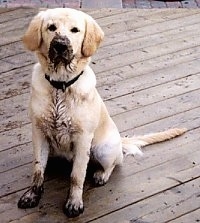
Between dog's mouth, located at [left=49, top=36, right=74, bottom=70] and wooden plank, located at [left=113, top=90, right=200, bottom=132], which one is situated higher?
dog's mouth, located at [left=49, top=36, right=74, bottom=70]

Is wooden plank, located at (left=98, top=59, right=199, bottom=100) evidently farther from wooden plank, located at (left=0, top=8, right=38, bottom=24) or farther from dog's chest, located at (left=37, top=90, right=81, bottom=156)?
wooden plank, located at (left=0, top=8, right=38, bottom=24)

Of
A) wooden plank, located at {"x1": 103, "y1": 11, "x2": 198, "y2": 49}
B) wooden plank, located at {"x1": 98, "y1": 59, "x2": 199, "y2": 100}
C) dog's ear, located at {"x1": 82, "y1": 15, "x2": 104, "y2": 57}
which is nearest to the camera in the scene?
dog's ear, located at {"x1": 82, "y1": 15, "x2": 104, "y2": 57}

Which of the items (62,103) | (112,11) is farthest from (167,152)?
(112,11)

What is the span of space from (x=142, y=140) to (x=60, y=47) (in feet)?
3.01

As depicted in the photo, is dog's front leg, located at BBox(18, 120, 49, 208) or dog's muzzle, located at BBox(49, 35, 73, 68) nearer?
dog's muzzle, located at BBox(49, 35, 73, 68)

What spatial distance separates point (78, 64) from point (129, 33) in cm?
213

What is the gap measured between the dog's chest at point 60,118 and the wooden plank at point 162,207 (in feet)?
1.27

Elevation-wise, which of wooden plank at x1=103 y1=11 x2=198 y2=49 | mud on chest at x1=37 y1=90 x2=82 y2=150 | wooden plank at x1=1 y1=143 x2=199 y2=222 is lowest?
wooden plank at x1=103 y1=11 x2=198 y2=49

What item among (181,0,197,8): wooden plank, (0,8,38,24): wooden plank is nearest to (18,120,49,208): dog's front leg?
(0,8,38,24): wooden plank

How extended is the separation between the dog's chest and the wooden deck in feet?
1.04

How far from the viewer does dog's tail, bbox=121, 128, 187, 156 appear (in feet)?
10.3

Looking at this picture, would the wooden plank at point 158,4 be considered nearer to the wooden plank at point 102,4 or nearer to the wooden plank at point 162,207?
the wooden plank at point 102,4

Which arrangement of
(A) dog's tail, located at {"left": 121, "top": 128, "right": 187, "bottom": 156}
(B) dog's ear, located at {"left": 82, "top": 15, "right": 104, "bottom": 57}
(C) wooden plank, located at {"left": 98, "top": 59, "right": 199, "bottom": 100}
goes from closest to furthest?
(B) dog's ear, located at {"left": 82, "top": 15, "right": 104, "bottom": 57}, (A) dog's tail, located at {"left": 121, "top": 128, "right": 187, "bottom": 156}, (C) wooden plank, located at {"left": 98, "top": 59, "right": 199, "bottom": 100}

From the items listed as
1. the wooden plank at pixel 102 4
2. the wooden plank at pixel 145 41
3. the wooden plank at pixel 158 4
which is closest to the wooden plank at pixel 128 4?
the wooden plank at pixel 102 4
